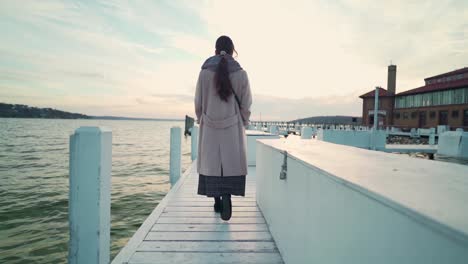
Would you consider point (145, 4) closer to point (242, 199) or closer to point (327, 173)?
point (242, 199)

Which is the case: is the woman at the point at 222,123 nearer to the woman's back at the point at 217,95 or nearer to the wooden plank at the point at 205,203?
the woman's back at the point at 217,95

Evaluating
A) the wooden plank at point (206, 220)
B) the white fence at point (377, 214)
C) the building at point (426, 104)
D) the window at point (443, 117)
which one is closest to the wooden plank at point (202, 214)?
the wooden plank at point (206, 220)

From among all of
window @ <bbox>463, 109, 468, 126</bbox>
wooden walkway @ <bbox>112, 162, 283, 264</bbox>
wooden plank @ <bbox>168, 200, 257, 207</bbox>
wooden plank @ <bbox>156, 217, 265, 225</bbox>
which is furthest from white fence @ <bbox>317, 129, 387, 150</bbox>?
window @ <bbox>463, 109, 468, 126</bbox>

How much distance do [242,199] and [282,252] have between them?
1.93 metres

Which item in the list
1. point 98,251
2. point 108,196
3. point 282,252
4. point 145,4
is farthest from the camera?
point 145,4

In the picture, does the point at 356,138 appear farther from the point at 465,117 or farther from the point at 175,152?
the point at 465,117

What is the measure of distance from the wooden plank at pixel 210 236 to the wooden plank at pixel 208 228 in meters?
0.08

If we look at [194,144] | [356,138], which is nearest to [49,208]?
[194,144]

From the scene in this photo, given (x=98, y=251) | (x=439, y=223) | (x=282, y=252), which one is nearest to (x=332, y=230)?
(x=439, y=223)

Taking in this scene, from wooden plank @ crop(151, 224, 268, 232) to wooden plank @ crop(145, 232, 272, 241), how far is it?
0.08 m

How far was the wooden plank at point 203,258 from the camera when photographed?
2.21 m

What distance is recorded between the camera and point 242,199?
415 centimetres

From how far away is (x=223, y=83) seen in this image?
2.82 metres

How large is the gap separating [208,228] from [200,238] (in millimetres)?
281
